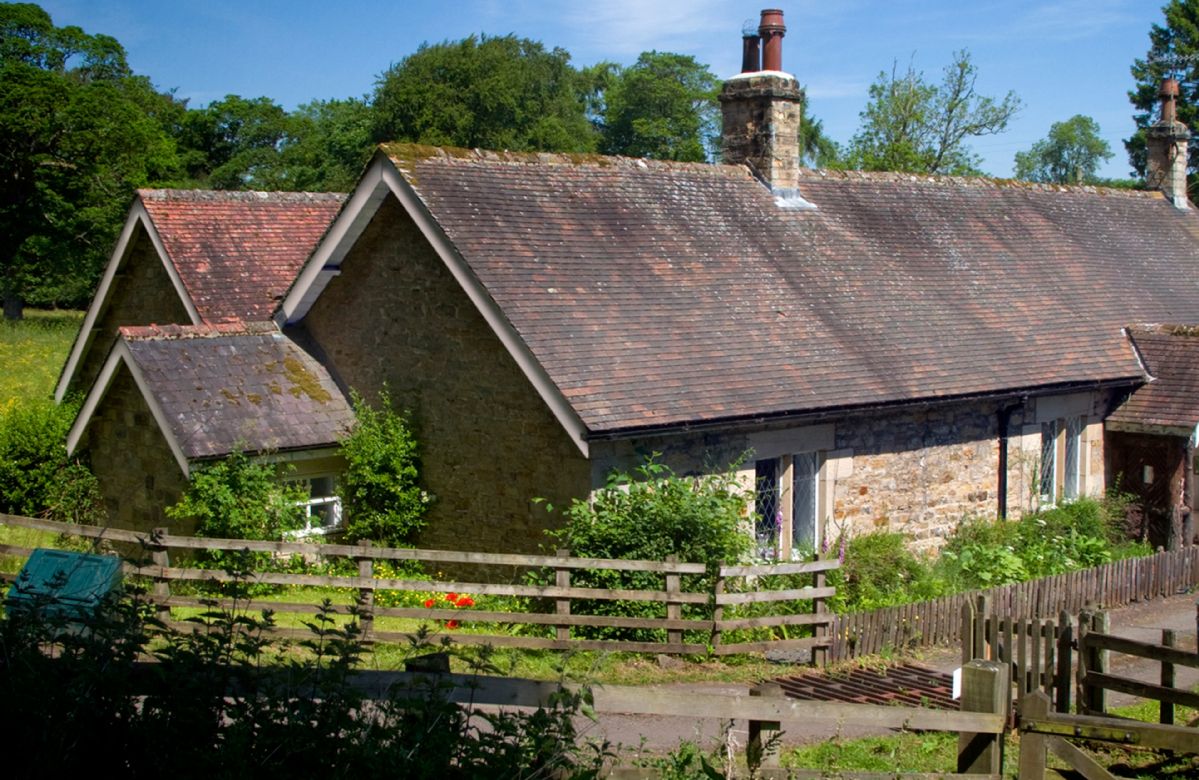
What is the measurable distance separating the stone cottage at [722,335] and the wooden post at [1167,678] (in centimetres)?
553

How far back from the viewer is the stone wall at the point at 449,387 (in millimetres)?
15133

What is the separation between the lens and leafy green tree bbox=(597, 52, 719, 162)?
80.4m

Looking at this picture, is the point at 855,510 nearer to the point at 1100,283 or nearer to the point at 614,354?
the point at 614,354

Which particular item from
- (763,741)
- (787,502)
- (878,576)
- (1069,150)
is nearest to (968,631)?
(763,741)

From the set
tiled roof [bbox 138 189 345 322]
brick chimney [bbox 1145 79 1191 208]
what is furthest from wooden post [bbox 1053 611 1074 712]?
brick chimney [bbox 1145 79 1191 208]

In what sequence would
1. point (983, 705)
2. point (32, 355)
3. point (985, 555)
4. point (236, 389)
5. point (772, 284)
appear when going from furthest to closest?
1. point (32, 355)
2. point (772, 284)
3. point (985, 555)
4. point (236, 389)
5. point (983, 705)

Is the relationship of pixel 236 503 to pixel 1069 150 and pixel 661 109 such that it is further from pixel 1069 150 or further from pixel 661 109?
pixel 1069 150

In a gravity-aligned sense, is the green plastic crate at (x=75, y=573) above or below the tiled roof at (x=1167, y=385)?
below

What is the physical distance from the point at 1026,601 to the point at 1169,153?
18.0 m

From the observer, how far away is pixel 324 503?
57.1 feet

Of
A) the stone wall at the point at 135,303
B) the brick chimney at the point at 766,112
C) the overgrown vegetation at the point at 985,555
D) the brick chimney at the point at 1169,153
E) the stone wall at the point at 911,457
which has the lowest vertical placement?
the overgrown vegetation at the point at 985,555

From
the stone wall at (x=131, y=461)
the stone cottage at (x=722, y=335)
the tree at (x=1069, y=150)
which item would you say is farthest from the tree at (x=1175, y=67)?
the tree at (x=1069, y=150)

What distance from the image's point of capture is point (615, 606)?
13.2 m

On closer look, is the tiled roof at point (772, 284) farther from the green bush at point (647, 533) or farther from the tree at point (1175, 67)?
the tree at point (1175, 67)
